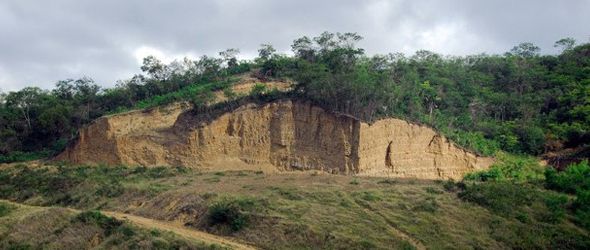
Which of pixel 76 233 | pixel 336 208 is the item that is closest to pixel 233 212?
pixel 336 208

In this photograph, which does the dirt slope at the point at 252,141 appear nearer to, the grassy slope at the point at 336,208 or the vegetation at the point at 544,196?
the grassy slope at the point at 336,208

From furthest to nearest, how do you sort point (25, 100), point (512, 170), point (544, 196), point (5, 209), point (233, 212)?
point (25, 100)
point (512, 170)
point (544, 196)
point (5, 209)
point (233, 212)

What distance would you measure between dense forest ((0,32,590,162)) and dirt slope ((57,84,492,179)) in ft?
3.98

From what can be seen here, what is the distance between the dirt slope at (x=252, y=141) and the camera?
3766 cm

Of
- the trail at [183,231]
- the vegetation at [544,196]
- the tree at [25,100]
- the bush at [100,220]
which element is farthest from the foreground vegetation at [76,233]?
the tree at [25,100]

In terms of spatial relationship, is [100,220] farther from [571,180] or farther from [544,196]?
[571,180]

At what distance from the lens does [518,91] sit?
52938 mm

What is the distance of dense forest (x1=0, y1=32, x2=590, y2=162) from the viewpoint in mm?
40344

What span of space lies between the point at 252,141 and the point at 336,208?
12.5m

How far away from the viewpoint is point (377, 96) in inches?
1581

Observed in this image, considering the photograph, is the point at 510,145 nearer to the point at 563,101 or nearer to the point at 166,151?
the point at 563,101

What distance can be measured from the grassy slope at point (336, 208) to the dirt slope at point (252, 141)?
10.5 feet

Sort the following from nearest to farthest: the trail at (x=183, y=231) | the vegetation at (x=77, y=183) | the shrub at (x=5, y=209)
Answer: the trail at (x=183, y=231), the shrub at (x=5, y=209), the vegetation at (x=77, y=183)

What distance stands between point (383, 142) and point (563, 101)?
15545mm
